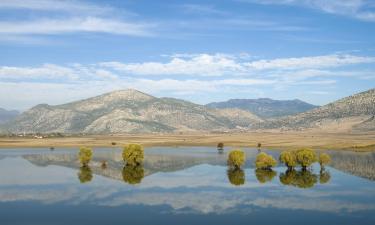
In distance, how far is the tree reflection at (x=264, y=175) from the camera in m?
117

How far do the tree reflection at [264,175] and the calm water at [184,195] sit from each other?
242mm

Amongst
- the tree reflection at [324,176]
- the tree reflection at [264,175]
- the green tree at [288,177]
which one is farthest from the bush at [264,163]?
the tree reflection at [324,176]

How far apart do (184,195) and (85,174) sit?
40475mm

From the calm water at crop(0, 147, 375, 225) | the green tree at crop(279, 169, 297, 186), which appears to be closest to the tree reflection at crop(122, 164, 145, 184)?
the calm water at crop(0, 147, 375, 225)

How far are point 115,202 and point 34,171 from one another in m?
54.2

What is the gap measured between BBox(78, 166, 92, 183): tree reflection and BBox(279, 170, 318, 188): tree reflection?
45.0 m

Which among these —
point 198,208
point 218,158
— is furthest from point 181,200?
point 218,158

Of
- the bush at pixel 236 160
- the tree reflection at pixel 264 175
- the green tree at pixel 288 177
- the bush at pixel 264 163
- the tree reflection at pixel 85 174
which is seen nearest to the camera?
the green tree at pixel 288 177

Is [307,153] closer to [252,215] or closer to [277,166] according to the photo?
[277,166]

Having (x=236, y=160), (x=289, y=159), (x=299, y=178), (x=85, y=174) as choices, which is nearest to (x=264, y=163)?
(x=289, y=159)

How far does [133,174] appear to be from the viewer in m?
128

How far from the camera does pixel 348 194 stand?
97.4 meters

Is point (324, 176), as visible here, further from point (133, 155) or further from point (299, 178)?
point (133, 155)

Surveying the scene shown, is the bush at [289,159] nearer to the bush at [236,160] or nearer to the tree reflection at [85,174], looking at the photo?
the bush at [236,160]
